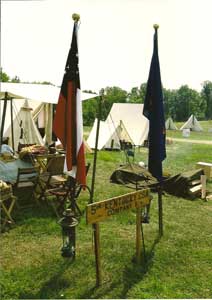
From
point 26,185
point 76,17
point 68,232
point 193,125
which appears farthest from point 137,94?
point 68,232

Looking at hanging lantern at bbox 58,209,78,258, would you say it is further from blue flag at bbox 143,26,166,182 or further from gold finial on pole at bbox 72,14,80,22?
gold finial on pole at bbox 72,14,80,22

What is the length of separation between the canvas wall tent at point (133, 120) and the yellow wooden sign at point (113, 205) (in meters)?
13.6

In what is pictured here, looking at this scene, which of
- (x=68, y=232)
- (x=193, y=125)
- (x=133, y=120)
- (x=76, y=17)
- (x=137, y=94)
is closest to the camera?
(x=68, y=232)

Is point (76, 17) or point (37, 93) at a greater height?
point (76, 17)

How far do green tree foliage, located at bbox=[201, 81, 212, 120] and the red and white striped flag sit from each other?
6989 centimetres

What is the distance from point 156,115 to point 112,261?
2343 mm

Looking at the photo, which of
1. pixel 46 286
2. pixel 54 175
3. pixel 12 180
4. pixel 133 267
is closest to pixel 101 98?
pixel 54 175

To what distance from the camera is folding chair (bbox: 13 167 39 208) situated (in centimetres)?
665

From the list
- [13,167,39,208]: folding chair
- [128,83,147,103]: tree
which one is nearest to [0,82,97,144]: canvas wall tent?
[13,167,39,208]: folding chair

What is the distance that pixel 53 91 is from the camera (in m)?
10.2

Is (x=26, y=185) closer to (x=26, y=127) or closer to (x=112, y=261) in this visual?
(x=112, y=261)

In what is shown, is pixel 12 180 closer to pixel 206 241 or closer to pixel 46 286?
pixel 46 286

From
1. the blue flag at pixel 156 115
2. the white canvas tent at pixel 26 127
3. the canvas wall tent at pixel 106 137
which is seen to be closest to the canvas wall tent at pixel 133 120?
the canvas wall tent at pixel 106 137

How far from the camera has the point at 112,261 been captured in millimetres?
4645
